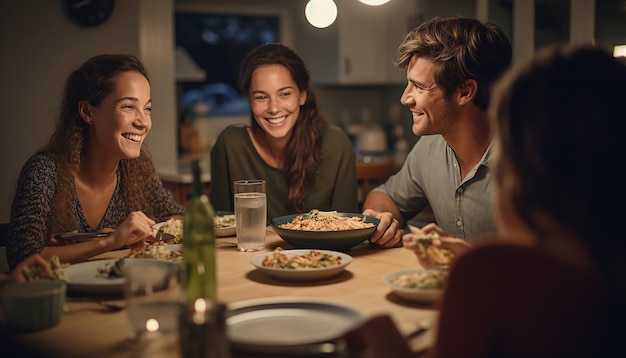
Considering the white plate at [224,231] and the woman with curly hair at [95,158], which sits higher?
the woman with curly hair at [95,158]

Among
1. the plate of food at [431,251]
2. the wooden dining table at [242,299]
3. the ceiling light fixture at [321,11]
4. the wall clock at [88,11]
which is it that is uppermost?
the wall clock at [88,11]

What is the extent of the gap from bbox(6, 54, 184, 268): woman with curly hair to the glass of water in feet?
1.01

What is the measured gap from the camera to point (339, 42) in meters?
5.61

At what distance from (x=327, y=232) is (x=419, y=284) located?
1.58 ft

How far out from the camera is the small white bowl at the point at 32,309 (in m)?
1.28

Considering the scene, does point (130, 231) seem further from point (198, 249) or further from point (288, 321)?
point (288, 321)

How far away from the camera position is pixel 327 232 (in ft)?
6.14

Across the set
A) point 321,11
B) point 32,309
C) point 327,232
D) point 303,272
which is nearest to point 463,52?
point 321,11

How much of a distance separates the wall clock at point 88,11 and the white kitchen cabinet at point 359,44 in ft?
6.92

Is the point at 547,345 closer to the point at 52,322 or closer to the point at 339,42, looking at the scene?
the point at 52,322

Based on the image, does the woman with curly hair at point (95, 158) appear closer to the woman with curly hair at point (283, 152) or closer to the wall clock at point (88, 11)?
the woman with curly hair at point (283, 152)

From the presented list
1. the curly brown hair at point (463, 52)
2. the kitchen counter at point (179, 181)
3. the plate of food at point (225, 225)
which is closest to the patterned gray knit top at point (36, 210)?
the plate of food at point (225, 225)

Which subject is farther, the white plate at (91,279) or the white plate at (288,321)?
the white plate at (91,279)

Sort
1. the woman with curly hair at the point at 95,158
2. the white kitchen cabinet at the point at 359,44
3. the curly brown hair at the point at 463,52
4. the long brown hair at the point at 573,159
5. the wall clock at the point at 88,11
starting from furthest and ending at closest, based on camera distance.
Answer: the white kitchen cabinet at the point at 359,44
the wall clock at the point at 88,11
the curly brown hair at the point at 463,52
the woman with curly hair at the point at 95,158
the long brown hair at the point at 573,159
